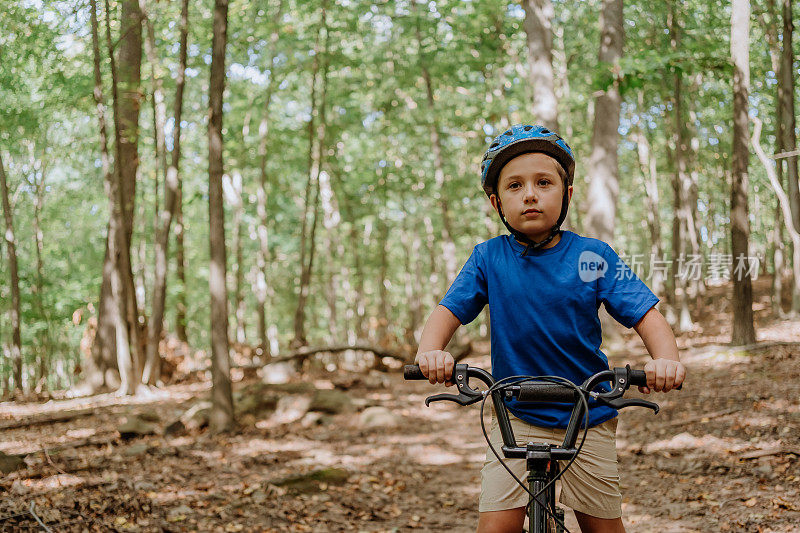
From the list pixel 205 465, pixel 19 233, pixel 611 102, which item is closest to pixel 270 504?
pixel 205 465

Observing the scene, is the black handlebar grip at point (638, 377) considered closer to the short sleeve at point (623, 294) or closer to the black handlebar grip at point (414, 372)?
the short sleeve at point (623, 294)

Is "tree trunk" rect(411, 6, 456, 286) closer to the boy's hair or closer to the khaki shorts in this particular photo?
the boy's hair

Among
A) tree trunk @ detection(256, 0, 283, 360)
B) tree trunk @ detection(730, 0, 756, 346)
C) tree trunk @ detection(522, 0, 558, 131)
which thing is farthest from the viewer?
tree trunk @ detection(256, 0, 283, 360)

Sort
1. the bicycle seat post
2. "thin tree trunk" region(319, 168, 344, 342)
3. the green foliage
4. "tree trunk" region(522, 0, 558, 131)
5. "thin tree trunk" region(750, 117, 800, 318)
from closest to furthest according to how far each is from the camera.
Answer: the bicycle seat post < "thin tree trunk" region(750, 117, 800, 318) < the green foliage < "tree trunk" region(522, 0, 558, 131) < "thin tree trunk" region(319, 168, 344, 342)

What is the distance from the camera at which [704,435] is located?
732 cm

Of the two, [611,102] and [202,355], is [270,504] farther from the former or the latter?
[202,355]

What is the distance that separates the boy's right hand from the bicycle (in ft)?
0.19

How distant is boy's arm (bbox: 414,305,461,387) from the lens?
2.34 metres

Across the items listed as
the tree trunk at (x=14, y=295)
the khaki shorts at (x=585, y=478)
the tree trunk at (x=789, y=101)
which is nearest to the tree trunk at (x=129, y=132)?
the tree trunk at (x=14, y=295)

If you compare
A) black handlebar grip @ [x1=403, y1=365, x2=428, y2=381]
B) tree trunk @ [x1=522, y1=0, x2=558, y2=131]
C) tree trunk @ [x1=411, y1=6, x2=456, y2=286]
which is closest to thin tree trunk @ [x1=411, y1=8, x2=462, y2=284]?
tree trunk @ [x1=411, y1=6, x2=456, y2=286]

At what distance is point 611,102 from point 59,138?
16733 mm

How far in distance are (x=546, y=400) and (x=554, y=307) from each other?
48cm

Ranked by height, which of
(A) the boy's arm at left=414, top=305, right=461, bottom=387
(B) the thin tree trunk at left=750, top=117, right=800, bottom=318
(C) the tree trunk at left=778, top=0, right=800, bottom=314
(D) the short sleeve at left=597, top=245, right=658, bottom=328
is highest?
(C) the tree trunk at left=778, top=0, right=800, bottom=314

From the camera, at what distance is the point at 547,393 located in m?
2.20
